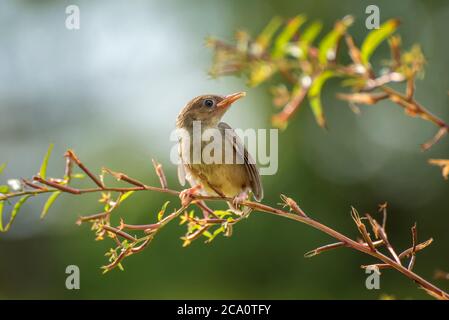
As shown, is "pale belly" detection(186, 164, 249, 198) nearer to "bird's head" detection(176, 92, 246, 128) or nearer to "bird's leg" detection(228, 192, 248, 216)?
"bird's head" detection(176, 92, 246, 128)

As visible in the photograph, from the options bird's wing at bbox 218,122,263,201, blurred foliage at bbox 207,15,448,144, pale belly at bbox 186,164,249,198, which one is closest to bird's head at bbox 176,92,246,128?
bird's wing at bbox 218,122,263,201

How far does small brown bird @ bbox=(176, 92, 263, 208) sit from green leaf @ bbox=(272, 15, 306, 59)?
6.09 feet

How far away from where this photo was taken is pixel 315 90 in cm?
158

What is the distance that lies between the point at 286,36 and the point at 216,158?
2.13m

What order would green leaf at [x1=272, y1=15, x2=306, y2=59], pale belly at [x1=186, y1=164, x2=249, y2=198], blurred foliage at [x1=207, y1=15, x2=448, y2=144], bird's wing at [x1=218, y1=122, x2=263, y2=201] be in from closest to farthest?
blurred foliage at [x1=207, y1=15, x2=448, y2=144]
green leaf at [x1=272, y1=15, x2=306, y2=59]
pale belly at [x1=186, y1=164, x2=249, y2=198]
bird's wing at [x1=218, y1=122, x2=263, y2=201]

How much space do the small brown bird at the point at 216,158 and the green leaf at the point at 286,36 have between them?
1857 mm

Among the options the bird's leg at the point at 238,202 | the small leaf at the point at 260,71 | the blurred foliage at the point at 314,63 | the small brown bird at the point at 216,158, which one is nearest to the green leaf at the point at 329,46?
the blurred foliage at the point at 314,63

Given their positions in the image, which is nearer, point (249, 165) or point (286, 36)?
point (286, 36)

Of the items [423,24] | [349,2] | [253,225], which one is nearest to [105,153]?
[253,225]

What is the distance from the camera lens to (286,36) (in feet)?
5.21

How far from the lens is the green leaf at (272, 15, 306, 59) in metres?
1.57

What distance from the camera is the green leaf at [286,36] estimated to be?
5.16 ft

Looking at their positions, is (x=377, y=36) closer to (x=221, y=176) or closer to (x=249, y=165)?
(x=221, y=176)

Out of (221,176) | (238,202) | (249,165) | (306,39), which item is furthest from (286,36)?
(249,165)
